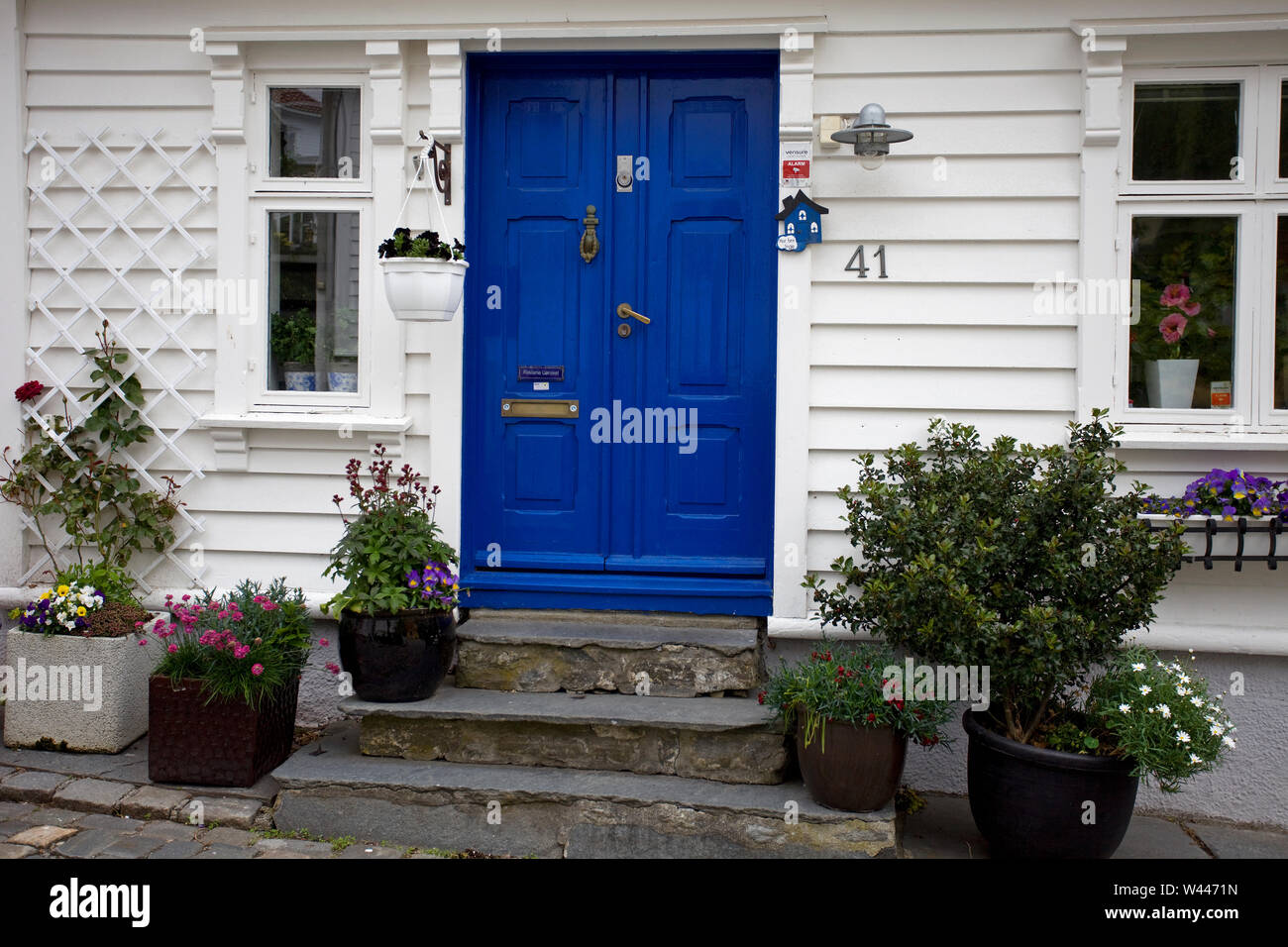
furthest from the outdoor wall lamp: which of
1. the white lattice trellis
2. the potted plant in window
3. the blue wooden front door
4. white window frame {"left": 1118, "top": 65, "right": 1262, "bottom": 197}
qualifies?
the white lattice trellis

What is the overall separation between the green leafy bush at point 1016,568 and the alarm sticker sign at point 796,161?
141 centimetres

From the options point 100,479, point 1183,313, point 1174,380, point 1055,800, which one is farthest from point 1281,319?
point 100,479

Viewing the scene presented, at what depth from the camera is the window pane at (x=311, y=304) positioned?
18.6 ft

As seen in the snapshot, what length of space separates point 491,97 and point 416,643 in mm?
2695

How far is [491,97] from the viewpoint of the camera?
5.62 metres

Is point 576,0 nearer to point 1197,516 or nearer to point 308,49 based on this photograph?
point 308,49

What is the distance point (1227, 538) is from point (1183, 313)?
105 centimetres

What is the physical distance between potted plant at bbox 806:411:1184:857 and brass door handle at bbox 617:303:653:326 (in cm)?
141

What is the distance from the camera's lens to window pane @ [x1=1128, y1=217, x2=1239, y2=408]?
5.25m

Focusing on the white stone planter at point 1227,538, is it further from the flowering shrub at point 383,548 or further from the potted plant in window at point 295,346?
the potted plant in window at point 295,346

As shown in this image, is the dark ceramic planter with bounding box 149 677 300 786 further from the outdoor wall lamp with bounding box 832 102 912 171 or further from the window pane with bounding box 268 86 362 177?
the outdoor wall lamp with bounding box 832 102 912 171

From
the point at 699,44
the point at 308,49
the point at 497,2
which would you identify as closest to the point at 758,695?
the point at 699,44

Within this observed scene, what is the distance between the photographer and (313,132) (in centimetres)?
570

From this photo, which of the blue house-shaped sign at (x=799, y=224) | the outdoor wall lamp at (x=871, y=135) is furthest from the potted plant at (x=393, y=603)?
the outdoor wall lamp at (x=871, y=135)
